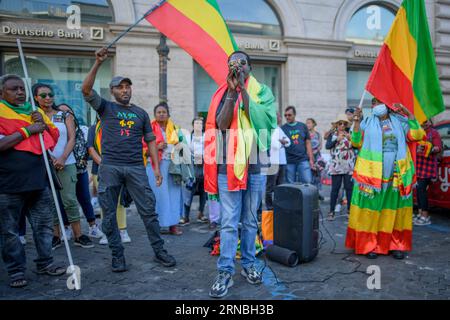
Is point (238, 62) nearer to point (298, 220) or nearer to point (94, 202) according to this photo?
point (298, 220)

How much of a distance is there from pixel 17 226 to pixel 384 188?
412cm

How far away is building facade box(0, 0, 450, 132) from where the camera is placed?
10055 mm

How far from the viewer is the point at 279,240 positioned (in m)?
4.52

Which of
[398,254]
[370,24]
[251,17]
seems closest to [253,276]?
[398,254]

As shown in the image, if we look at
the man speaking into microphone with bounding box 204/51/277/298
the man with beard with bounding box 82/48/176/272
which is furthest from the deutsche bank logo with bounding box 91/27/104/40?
the man speaking into microphone with bounding box 204/51/277/298

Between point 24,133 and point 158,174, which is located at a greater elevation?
point 24,133

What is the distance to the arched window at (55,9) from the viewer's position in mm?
9795

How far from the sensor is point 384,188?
177 inches

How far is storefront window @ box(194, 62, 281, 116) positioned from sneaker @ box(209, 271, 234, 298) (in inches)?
337

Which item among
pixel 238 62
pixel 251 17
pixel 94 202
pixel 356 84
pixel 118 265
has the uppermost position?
pixel 251 17

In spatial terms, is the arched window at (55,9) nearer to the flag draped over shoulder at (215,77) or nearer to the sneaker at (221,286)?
the flag draped over shoulder at (215,77)

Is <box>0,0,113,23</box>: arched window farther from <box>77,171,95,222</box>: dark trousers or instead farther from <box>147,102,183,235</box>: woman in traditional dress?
<box>77,171,95,222</box>: dark trousers

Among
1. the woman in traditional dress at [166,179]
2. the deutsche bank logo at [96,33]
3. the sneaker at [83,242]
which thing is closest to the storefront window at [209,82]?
the deutsche bank logo at [96,33]

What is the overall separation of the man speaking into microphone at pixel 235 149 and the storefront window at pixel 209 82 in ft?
27.0
